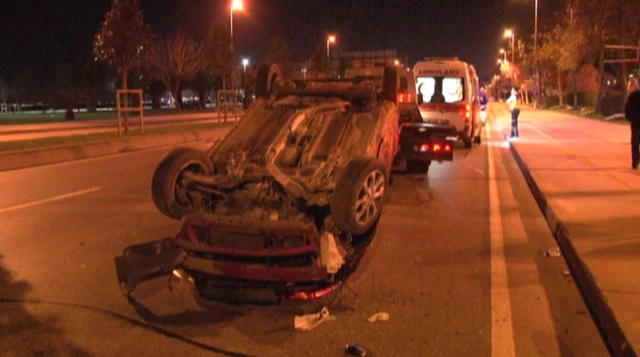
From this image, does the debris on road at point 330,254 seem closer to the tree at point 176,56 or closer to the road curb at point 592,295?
the road curb at point 592,295

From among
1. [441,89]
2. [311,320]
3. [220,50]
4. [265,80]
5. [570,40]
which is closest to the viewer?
[311,320]

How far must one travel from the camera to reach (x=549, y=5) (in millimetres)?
59875

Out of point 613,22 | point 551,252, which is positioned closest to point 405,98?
point 551,252

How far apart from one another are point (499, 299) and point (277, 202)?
7.30ft

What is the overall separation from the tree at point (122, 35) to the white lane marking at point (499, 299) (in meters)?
17.7

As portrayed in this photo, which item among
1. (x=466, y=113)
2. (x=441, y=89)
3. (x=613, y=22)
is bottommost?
(x=466, y=113)

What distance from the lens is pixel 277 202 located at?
6500 millimetres

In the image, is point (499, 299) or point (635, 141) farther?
point (635, 141)

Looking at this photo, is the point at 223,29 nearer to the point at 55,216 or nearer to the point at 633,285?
the point at 55,216

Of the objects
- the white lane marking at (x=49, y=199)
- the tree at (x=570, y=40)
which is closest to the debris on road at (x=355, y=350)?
the white lane marking at (x=49, y=199)

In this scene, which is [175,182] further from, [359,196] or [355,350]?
[355,350]

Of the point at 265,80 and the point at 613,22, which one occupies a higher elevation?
the point at 613,22

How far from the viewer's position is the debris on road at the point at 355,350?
198 inches

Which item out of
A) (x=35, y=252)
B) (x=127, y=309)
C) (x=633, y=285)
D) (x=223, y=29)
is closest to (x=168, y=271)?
(x=127, y=309)
